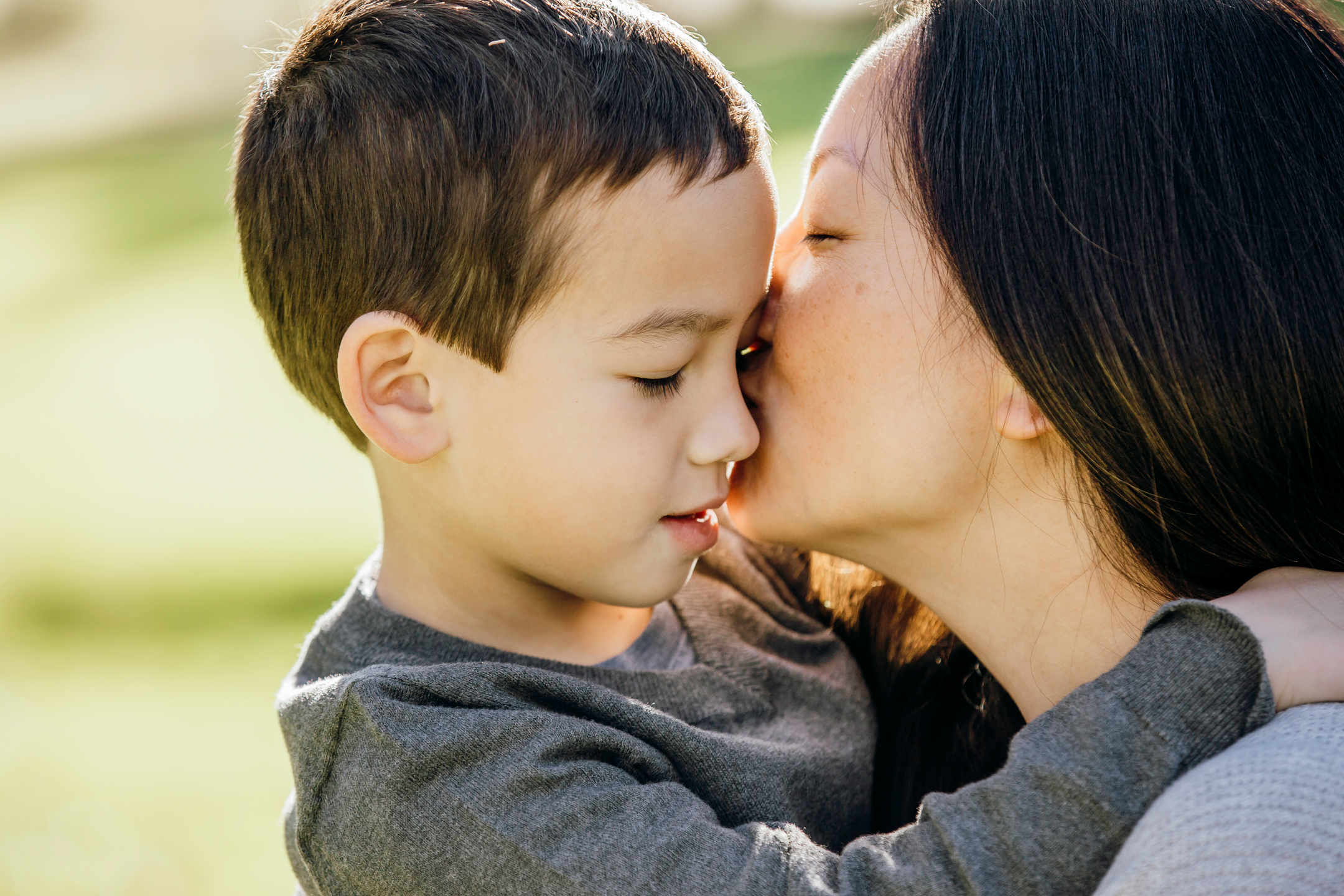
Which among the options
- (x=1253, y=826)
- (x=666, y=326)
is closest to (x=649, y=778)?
(x=666, y=326)

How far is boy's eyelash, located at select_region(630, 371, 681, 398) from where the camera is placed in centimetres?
150

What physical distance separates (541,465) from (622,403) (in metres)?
0.15

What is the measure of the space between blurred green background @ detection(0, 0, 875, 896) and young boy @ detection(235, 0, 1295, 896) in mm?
440

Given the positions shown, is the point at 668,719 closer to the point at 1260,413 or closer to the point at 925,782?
the point at 925,782

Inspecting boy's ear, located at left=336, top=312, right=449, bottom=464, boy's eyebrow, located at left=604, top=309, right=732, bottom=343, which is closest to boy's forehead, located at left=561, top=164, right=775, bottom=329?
boy's eyebrow, located at left=604, top=309, right=732, bottom=343

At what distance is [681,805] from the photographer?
1303 millimetres

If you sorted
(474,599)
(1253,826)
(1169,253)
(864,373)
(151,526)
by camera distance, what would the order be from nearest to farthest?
(1253,826)
(1169,253)
(864,373)
(474,599)
(151,526)

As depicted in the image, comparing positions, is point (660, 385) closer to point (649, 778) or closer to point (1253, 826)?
point (649, 778)

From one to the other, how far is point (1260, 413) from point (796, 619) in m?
0.87

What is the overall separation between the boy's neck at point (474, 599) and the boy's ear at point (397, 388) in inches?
6.2

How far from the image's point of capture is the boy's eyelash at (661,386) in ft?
4.91

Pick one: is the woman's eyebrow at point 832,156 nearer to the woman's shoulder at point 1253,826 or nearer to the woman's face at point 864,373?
the woman's face at point 864,373

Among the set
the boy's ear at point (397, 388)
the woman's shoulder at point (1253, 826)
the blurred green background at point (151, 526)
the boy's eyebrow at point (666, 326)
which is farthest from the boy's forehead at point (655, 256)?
the woman's shoulder at point (1253, 826)

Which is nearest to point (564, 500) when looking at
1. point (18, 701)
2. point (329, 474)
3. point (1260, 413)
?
point (1260, 413)
